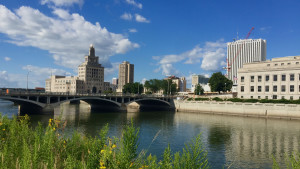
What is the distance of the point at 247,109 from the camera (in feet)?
253

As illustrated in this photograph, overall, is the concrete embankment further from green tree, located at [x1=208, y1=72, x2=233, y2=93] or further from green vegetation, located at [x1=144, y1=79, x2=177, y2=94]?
green vegetation, located at [x1=144, y1=79, x2=177, y2=94]

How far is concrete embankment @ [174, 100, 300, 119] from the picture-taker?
67875 mm

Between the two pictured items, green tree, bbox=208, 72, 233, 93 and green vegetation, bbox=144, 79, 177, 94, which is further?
green vegetation, bbox=144, 79, 177, 94

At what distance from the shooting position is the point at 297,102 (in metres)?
68.6

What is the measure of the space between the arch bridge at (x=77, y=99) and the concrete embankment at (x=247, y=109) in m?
17.3

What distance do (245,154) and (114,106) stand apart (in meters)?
68.5

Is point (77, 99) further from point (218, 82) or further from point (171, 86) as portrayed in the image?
point (171, 86)

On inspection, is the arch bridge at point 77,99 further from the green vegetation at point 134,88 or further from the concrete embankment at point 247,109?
the green vegetation at point 134,88

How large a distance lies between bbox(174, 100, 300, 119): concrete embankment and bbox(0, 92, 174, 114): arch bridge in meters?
17.3

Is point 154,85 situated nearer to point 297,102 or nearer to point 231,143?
point 297,102

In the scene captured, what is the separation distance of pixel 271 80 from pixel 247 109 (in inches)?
735

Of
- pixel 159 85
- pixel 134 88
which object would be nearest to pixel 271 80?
pixel 134 88

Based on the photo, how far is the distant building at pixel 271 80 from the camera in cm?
8075

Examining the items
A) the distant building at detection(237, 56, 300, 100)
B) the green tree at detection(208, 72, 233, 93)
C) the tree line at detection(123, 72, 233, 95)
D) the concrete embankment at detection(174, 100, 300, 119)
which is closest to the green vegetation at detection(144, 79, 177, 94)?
the tree line at detection(123, 72, 233, 95)
